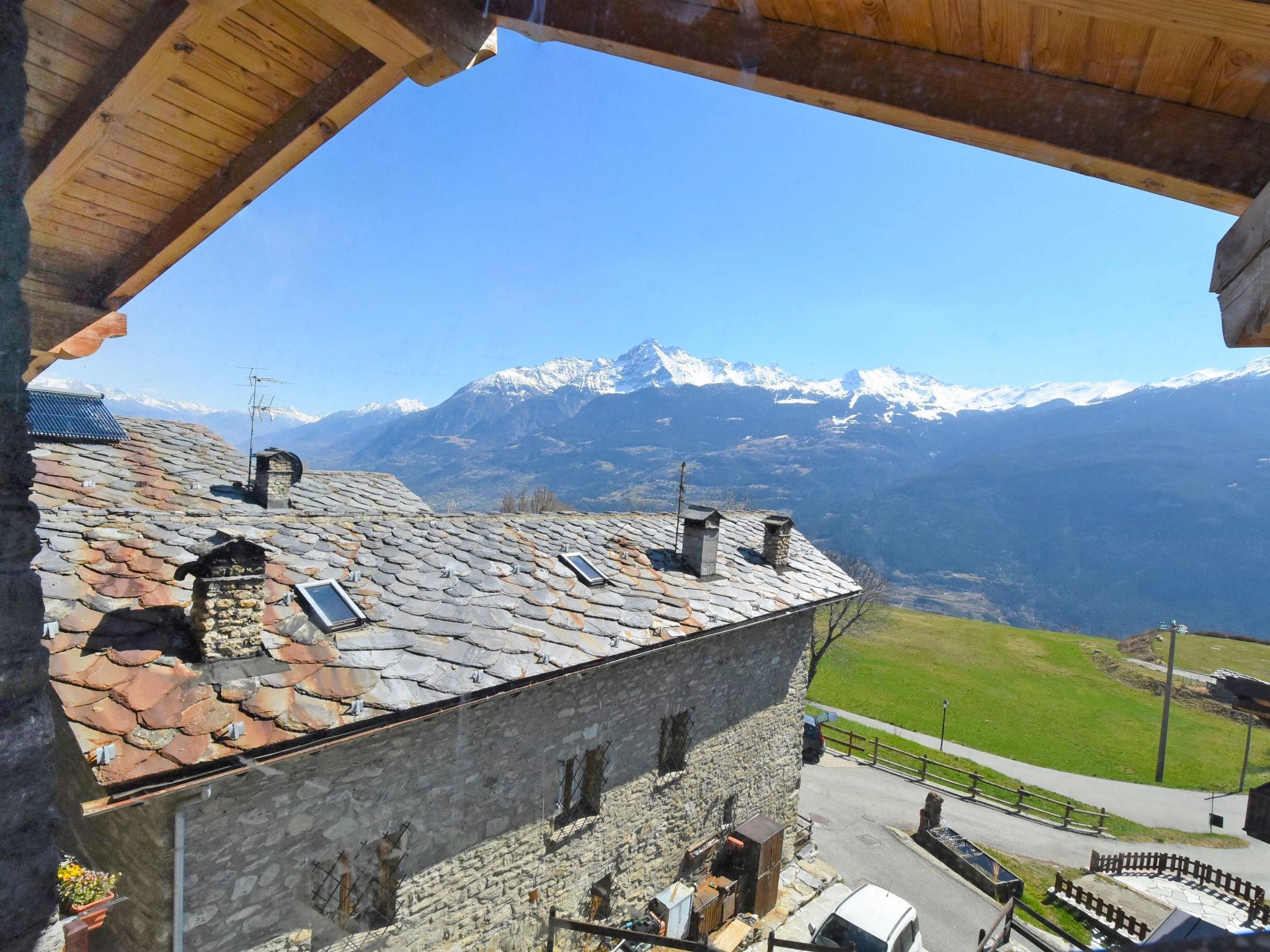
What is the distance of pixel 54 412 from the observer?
1187 cm

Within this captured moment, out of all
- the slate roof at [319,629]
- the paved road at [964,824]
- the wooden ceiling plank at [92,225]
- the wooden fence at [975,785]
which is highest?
the wooden ceiling plank at [92,225]

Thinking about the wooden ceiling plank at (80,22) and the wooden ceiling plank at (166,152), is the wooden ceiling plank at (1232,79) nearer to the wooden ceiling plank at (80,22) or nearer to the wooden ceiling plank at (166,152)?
the wooden ceiling plank at (80,22)

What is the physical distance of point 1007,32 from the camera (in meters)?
1.60

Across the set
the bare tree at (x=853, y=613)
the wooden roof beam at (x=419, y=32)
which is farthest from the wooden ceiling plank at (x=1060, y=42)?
the bare tree at (x=853, y=613)

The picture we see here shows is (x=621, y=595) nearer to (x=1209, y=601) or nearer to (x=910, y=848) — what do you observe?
(x=910, y=848)

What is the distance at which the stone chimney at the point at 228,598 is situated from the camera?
5.79 metres

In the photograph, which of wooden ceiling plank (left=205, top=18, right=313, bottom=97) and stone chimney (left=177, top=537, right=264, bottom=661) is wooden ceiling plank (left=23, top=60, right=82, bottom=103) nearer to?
wooden ceiling plank (left=205, top=18, right=313, bottom=97)

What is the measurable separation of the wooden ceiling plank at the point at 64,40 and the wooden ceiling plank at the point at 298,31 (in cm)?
47

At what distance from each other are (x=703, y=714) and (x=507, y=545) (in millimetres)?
4516

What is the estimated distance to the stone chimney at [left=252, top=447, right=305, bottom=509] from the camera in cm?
1277

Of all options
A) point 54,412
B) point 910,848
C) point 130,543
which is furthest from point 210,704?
point 910,848

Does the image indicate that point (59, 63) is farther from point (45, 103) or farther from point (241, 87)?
point (241, 87)

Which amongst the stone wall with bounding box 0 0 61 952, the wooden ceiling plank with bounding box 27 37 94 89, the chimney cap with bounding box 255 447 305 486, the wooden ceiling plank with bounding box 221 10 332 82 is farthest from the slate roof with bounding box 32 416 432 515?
the stone wall with bounding box 0 0 61 952

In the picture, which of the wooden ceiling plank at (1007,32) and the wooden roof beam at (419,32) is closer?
the wooden ceiling plank at (1007,32)
